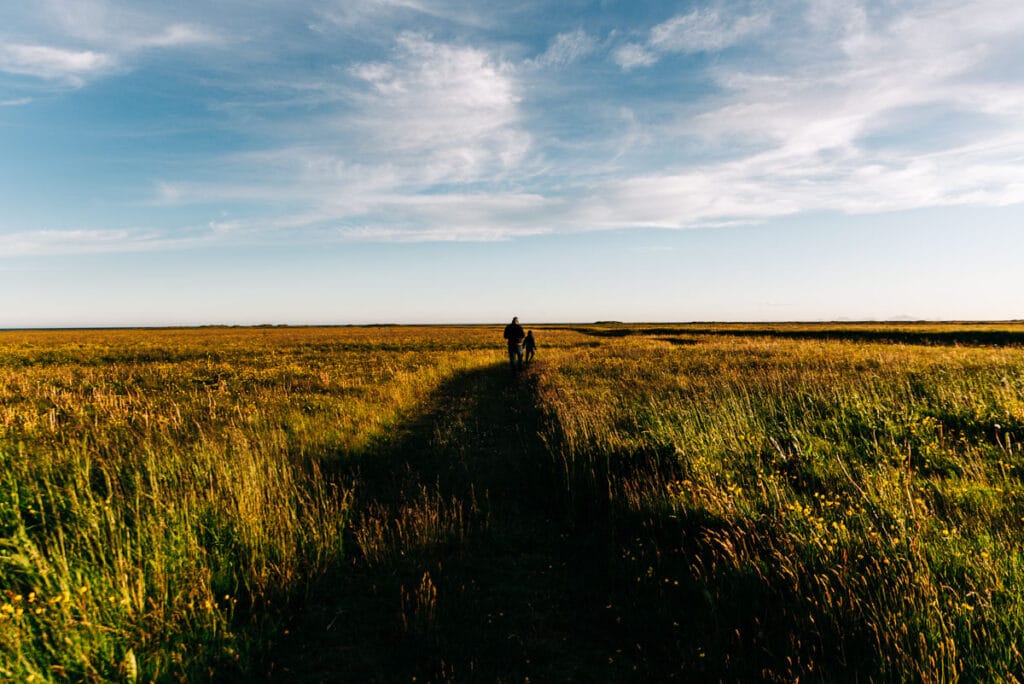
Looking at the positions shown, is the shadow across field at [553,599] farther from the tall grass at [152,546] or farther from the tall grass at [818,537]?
the tall grass at [152,546]

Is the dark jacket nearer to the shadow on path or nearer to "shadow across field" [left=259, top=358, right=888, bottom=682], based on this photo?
the shadow on path

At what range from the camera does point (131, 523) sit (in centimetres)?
534

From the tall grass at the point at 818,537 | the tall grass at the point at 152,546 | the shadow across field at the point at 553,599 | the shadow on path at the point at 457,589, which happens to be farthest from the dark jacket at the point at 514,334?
the shadow across field at the point at 553,599

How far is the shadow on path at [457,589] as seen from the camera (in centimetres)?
368

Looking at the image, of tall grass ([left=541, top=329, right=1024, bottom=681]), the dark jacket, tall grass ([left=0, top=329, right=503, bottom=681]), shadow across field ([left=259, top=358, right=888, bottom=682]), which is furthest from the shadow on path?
the dark jacket

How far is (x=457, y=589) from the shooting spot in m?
4.58

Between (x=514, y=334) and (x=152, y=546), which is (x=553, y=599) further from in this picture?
(x=514, y=334)

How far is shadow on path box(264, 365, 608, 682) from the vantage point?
145 inches

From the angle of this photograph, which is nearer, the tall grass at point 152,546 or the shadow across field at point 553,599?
the tall grass at point 152,546

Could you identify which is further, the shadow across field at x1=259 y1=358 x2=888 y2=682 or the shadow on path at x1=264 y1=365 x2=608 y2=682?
the shadow on path at x1=264 y1=365 x2=608 y2=682

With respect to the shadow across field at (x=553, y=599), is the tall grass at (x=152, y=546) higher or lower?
higher

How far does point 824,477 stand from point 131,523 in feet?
28.1

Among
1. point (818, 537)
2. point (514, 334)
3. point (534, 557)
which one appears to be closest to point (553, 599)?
point (534, 557)

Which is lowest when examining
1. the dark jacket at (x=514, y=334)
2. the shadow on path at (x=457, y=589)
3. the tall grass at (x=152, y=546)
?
the shadow on path at (x=457, y=589)
